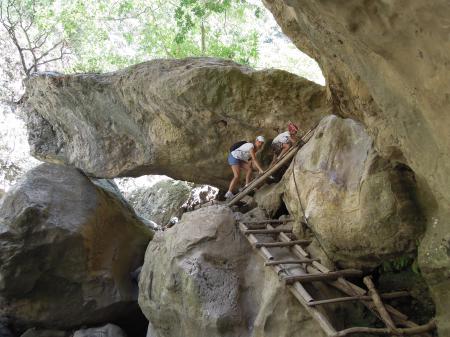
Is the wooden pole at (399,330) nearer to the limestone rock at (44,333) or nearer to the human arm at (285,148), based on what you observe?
the human arm at (285,148)

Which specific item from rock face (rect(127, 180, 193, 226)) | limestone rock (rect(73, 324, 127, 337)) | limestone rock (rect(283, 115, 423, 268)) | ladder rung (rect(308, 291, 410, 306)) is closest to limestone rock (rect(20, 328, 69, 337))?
limestone rock (rect(73, 324, 127, 337))

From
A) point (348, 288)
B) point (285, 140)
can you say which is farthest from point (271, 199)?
point (348, 288)

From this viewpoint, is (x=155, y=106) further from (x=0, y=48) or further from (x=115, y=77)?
(x=0, y=48)

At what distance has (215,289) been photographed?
21.1 feet

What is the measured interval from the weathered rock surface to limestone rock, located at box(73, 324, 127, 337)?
7.17m

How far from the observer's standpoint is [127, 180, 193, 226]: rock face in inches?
565

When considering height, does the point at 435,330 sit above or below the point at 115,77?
below

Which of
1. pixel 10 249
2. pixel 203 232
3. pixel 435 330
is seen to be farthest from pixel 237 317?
pixel 10 249

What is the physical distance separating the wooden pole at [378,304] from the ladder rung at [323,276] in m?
0.27

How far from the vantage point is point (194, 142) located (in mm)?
9719

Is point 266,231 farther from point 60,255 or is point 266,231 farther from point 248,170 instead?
point 60,255


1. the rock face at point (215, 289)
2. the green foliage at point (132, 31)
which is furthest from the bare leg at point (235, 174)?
the green foliage at point (132, 31)

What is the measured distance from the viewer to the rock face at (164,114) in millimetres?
8305

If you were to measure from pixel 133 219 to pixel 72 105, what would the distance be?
10.9 feet
